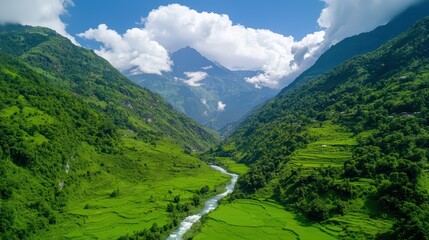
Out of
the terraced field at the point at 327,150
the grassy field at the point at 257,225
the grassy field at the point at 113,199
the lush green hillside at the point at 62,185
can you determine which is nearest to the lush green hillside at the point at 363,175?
the terraced field at the point at 327,150

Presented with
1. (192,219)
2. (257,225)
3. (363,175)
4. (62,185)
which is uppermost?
(363,175)

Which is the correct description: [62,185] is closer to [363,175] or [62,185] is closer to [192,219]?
[192,219]

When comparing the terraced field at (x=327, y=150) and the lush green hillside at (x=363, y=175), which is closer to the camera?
the lush green hillside at (x=363, y=175)

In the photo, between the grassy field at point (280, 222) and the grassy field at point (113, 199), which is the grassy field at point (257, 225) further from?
the grassy field at point (113, 199)

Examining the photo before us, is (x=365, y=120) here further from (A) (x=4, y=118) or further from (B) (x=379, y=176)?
(A) (x=4, y=118)

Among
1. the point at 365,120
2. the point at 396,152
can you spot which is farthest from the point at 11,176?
the point at 365,120

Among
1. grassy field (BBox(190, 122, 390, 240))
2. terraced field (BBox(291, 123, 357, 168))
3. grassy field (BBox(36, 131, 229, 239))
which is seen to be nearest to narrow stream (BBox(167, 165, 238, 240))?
grassy field (BBox(190, 122, 390, 240))

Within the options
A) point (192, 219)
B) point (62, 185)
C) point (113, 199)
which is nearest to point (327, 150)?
point (192, 219)

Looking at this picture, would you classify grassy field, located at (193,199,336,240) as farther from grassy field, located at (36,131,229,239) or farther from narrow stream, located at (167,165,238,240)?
grassy field, located at (36,131,229,239)
